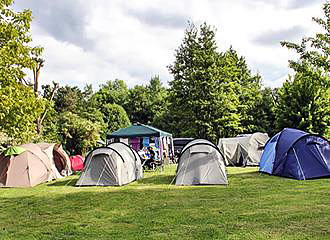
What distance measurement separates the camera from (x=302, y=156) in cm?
1255

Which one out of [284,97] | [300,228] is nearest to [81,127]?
[284,97]

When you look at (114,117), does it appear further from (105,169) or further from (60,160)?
(105,169)

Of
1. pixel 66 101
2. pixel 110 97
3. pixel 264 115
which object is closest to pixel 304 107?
pixel 264 115

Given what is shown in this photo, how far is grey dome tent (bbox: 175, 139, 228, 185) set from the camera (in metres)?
11.5

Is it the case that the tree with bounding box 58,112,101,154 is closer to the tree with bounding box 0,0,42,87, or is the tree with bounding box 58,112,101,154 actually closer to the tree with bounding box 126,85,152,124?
the tree with bounding box 0,0,42,87

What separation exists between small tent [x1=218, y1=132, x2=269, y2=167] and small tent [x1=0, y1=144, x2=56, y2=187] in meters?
9.80

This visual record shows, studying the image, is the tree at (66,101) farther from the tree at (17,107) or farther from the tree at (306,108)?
the tree at (17,107)

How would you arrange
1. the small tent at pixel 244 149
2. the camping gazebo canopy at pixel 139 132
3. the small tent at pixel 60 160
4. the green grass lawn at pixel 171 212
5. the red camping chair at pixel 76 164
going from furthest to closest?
the camping gazebo canopy at pixel 139 132 < the small tent at pixel 244 149 < the red camping chair at pixel 76 164 < the small tent at pixel 60 160 < the green grass lawn at pixel 171 212

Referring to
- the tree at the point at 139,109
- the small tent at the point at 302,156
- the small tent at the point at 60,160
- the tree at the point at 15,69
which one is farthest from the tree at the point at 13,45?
the tree at the point at 139,109

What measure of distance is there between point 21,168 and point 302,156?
396 inches

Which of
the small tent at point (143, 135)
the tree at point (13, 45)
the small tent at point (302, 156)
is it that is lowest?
the small tent at point (302, 156)

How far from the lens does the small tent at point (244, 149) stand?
1862 cm

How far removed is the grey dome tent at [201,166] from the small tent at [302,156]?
99.0 inches

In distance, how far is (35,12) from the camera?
Result: 47.0 ft
